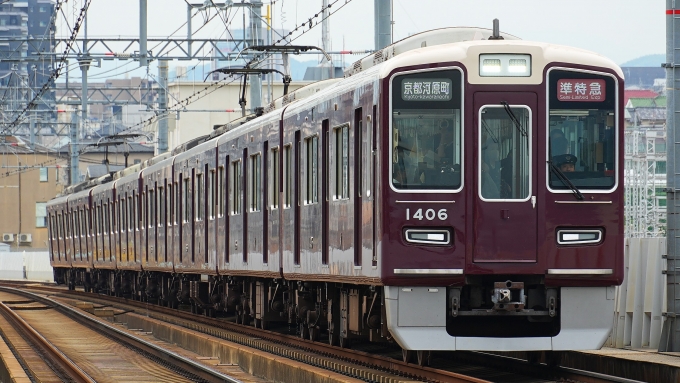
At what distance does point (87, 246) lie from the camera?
3691 cm

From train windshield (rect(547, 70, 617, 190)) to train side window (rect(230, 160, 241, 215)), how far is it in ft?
26.2

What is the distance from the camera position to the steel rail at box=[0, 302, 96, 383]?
13523 mm

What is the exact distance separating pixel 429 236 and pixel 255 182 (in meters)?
6.76

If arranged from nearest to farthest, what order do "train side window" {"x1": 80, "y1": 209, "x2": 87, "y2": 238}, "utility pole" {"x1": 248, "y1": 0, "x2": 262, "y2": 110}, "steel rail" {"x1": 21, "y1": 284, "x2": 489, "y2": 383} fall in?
"steel rail" {"x1": 21, "y1": 284, "x2": 489, "y2": 383} → "utility pole" {"x1": 248, "y1": 0, "x2": 262, "y2": 110} → "train side window" {"x1": 80, "y1": 209, "x2": 87, "y2": 238}

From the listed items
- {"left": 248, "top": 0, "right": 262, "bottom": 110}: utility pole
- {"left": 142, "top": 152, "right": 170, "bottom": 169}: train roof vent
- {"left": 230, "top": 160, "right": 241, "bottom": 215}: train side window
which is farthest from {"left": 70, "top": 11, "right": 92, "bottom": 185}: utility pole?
{"left": 230, "top": 160, "right": 241, "bottom": 215}: train side window

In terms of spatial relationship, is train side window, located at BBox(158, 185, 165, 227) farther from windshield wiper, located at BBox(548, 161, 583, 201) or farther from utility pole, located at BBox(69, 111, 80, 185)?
utility pole, located at BBox(69, 111, 80, 185)

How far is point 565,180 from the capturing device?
11.0 metres

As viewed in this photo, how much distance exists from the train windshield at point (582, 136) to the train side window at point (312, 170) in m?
3.46

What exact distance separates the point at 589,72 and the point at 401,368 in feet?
9.96

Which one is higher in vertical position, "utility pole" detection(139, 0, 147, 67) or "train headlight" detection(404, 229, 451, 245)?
"utility pole" detection(139, 0, 147, 67)

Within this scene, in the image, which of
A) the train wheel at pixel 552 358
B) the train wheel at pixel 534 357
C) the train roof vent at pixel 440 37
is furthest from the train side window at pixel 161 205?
the train wheel at pixel 552 358

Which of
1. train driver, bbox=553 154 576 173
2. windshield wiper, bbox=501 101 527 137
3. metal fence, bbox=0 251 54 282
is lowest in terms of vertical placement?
metal fence, bbox=0 251 54 282

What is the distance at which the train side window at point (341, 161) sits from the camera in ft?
41.3

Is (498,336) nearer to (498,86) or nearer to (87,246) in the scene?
(498,86)
